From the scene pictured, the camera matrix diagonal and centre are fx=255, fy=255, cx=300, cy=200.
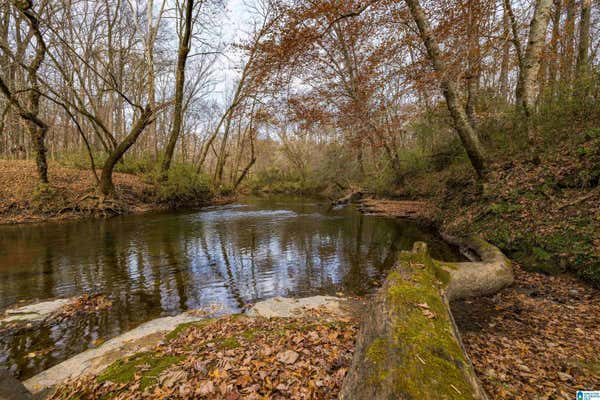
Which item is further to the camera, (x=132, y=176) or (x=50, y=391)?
(x=132, y=176)

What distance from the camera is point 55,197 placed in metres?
12.6

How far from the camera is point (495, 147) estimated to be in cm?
1005

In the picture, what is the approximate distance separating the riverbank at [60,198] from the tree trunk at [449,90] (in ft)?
52.5

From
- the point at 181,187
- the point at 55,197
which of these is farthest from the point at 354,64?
the point at 55,197

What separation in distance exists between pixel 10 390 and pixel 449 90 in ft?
33.6

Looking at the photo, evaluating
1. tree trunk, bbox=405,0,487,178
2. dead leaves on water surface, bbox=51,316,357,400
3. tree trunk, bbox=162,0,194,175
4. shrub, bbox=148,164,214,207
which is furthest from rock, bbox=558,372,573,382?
shrub, bbox=148,164,214,207

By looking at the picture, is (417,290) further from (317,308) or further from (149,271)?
(149,271)

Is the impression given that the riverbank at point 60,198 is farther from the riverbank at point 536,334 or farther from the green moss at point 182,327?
the riverbank at point 536,334

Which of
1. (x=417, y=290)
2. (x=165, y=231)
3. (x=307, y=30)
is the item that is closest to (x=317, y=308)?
(x=417, y=290)

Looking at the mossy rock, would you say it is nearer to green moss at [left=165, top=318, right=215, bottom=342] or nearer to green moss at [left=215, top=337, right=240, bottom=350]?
green moss at [left=215, top=337, right=240, bottom=350]

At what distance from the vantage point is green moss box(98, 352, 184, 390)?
2.47 metres

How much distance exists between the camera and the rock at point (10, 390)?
208 cm

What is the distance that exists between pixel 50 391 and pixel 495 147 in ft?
43.4

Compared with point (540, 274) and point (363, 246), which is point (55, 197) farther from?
point (540, 274)
